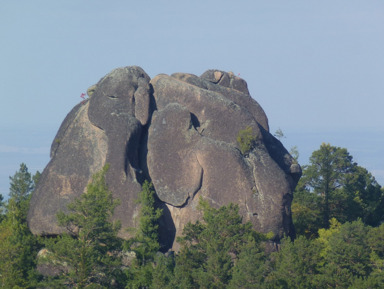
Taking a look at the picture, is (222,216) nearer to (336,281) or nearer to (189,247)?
(189,247)

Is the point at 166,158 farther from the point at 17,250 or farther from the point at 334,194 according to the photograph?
the point at 334,194

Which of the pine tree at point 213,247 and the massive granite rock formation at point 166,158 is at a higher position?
the massive granite rock formation at point 166,158

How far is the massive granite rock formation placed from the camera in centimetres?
5997

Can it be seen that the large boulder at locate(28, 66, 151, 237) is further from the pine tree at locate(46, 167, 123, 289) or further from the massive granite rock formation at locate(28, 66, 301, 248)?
the pine tree at locate(46, 167, 123, 289)

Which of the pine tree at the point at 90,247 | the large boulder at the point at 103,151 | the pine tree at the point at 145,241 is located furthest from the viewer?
the large boulder at the point at 103,151

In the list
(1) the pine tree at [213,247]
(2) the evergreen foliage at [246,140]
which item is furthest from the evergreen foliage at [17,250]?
(2) the evergreen foliage at [246,140]

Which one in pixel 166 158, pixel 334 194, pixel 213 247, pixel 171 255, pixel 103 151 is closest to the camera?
pixel 213 247

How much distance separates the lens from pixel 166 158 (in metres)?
61.2

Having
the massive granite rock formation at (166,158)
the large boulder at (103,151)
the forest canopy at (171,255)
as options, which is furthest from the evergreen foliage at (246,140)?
the large boulder at (103,151)

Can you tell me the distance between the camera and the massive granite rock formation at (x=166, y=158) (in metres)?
60.0

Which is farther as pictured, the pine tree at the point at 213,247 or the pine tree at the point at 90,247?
the pine tree at the point at 213,247

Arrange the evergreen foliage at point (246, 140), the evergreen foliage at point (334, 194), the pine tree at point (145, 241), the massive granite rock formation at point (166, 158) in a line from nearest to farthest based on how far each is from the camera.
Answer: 1. the pine tree at point (145, 241)
2. the massive granite rock formation at point (166, 158)
3. the evergreen foliage at point (246, 140)
4. the evergreen foliage at point (334, 194)

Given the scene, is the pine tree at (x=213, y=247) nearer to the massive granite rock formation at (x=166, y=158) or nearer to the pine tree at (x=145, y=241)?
the pine tree at (x=145, y=241)

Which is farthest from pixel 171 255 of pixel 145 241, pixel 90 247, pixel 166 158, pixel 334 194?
pixel 334 194
